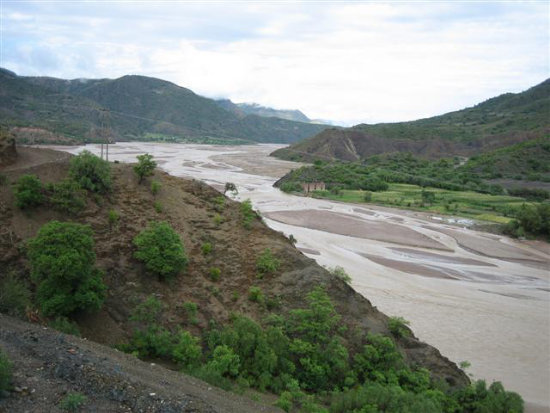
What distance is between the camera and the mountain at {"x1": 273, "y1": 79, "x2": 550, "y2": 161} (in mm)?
121688

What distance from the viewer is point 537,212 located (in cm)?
5294

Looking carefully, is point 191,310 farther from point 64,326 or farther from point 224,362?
point 64,326

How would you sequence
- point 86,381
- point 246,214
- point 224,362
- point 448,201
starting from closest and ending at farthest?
point 86,381, point 224,362, point 246,214, point 448,201

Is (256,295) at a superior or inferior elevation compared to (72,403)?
inferior

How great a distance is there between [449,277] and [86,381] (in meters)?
32.1

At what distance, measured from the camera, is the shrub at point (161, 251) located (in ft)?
55.2

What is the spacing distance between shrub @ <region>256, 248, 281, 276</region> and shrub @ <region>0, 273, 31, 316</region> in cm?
870

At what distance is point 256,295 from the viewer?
17.8 meters

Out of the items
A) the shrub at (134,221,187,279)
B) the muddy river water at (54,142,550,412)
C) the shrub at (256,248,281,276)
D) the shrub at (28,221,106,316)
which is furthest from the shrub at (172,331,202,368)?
the muddy river water at (54,142,550,412)

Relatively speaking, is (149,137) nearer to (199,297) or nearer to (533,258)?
(533,258)

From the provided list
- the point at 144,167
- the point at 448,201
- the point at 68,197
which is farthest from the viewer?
the point at 448,201

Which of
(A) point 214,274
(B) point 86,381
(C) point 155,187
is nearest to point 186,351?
(A) point 214,274

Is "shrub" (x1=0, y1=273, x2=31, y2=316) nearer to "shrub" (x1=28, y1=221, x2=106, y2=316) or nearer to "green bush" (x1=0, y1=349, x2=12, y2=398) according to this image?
"shrub" (x1=28, y1=221, x2=106, y2=316)

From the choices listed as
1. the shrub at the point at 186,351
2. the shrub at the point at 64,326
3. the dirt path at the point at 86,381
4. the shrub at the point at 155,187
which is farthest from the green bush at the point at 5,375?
the shrub at the point at 155,187
